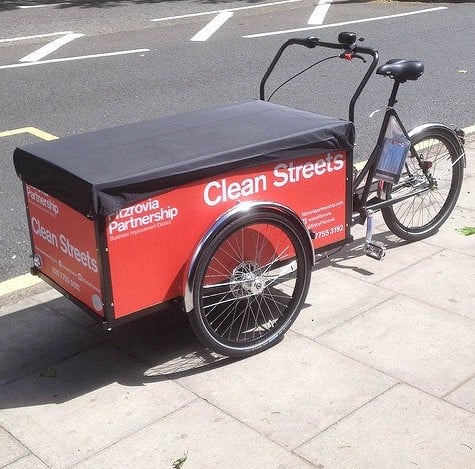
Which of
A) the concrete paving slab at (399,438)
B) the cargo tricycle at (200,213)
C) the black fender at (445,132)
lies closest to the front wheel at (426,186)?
the black fender at (445,132)

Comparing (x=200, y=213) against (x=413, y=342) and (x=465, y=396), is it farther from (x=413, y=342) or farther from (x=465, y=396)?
(x=465, y=396)

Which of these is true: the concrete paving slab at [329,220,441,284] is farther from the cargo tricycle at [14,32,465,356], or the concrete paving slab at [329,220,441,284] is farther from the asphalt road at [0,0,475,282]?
the asphalt road at [0,0,475,282]

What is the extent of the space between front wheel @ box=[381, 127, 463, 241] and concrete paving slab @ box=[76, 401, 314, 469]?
85.9 inches

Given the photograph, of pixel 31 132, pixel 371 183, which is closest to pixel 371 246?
pixel 371 183

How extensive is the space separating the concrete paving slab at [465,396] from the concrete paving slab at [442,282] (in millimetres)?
735

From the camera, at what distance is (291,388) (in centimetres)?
388

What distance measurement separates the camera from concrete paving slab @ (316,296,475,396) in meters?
3.96

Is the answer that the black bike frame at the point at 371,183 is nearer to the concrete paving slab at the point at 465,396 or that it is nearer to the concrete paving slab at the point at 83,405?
the concrete paving slab at the point at 465,396

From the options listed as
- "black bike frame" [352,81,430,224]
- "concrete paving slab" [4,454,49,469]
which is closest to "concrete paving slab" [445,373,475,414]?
"black bike frame" [352,81,430,224]

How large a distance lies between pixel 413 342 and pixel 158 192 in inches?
62.1

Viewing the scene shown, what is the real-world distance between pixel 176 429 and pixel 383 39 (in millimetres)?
10555

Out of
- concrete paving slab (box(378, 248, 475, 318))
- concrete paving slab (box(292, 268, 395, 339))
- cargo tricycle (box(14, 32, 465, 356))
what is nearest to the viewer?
cargo tricycle (box(14, 32, 465, 356))

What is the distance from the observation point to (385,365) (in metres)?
4.05

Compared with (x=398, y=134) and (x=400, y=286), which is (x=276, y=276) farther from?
(x=398, y=134)
